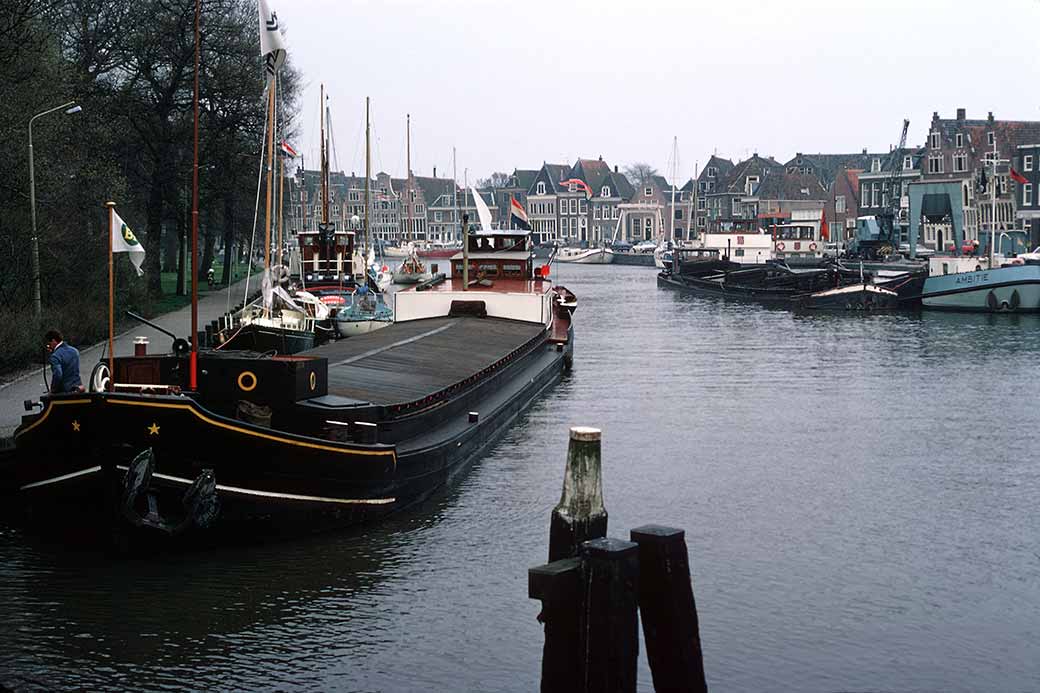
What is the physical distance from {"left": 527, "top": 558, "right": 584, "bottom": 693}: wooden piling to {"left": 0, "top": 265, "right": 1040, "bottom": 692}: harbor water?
2483 mm

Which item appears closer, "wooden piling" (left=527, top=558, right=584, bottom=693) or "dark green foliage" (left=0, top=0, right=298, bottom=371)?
"wooden piling" (left=527, top=558, right=584, bottom=693)

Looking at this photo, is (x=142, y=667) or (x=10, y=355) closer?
(x=142, y=667)

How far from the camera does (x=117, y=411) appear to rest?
1493cm

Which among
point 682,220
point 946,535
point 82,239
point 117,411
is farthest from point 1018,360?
point 682,220

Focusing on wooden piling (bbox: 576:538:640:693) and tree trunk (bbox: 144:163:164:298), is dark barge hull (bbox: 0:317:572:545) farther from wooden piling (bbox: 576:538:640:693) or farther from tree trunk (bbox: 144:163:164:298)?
tree trunk (bbox: 144:163:164:298)

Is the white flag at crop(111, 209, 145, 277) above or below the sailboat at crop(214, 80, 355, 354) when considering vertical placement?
above

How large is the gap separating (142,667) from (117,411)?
353cm

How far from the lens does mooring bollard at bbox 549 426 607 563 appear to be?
11.2m

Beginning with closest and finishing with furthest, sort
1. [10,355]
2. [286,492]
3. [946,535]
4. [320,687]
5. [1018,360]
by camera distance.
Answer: [320,687], [286,492], [946,535], [10,355], [1018,360]

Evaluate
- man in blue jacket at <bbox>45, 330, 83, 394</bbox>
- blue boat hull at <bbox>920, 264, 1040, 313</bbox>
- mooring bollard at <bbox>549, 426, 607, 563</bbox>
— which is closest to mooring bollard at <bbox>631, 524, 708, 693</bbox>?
mooring bollard at <bbox>549, 426, 607, 563</bbox>

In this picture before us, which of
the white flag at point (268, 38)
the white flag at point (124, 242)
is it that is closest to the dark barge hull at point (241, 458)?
the white flag at point (124, 242)

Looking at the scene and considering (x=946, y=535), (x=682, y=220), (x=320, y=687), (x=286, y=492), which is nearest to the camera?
(x=320, y=687)

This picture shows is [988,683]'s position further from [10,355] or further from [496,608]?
[10,355]

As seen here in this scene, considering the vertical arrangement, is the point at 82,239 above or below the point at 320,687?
above
